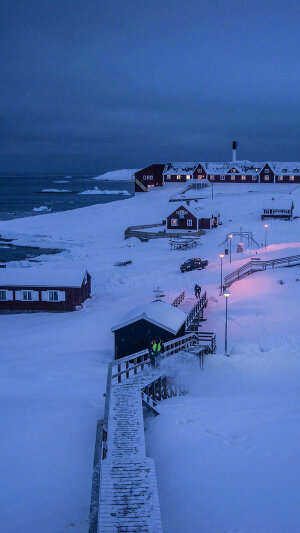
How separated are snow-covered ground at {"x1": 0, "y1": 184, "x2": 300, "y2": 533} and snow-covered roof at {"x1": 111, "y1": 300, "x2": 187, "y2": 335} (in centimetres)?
223

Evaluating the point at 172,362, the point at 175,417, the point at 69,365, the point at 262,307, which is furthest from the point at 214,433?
the point at 262,307

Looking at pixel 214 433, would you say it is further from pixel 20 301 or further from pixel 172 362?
pixel 20 301

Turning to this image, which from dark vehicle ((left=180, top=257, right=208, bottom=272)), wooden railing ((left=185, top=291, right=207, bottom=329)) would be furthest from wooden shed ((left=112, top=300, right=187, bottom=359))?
dark vehicle ((left=180, top=257, right=208, bottom=272))

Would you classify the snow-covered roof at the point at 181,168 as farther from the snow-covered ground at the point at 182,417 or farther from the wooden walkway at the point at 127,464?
the wooden walkway at the point at 127,464

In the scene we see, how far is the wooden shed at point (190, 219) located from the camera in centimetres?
6919

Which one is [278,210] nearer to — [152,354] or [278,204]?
[278,204]

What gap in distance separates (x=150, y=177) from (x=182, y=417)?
97.5 meters

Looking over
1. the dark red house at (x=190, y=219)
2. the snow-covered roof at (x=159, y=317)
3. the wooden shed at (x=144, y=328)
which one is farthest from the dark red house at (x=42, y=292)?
the dark red house at (x=190, y=219)

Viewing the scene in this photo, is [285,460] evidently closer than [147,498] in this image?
No

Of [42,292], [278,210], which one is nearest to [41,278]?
[42,292]

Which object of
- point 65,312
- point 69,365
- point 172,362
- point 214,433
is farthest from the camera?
point 65,312

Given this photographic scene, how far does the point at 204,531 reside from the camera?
9.38 metres

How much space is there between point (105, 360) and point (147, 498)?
13.3 m

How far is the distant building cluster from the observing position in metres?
99.9
